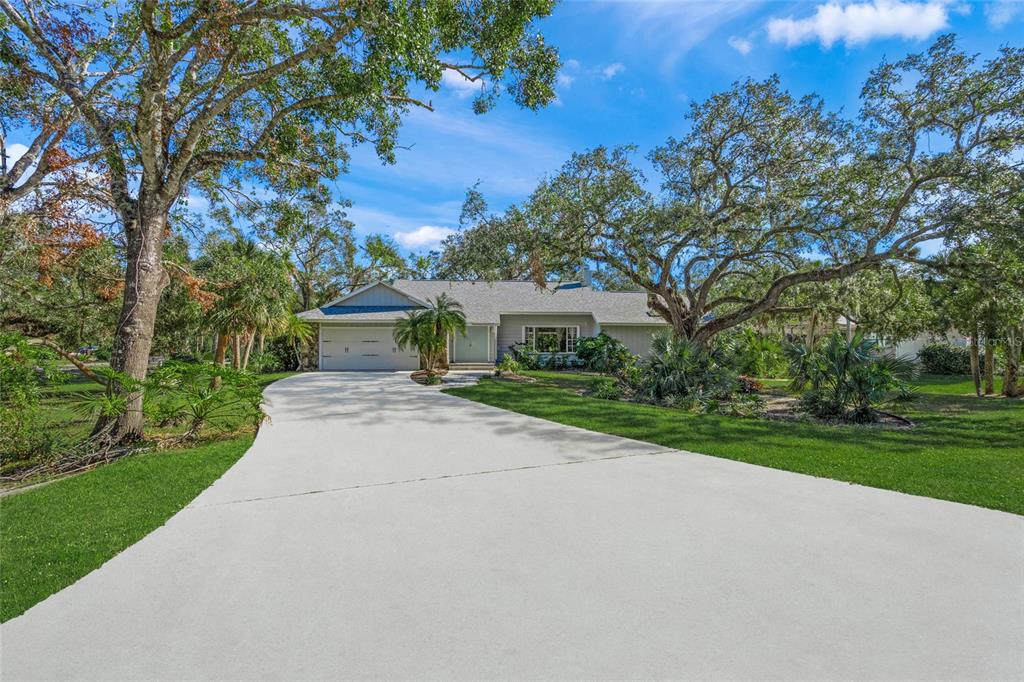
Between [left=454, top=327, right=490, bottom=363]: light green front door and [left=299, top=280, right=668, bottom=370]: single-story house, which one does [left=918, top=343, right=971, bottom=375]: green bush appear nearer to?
[left=299, top=280, right=668, bottom=370]: single-story house

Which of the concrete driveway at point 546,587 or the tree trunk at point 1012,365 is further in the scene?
the tree trunk at point 1012,365

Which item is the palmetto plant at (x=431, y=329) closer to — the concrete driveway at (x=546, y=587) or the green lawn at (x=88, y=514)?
the green lawn at (x=88, y=514)

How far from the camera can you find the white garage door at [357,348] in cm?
2097

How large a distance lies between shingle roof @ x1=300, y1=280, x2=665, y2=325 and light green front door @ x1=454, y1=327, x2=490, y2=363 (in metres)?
0.90

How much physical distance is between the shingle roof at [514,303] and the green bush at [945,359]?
43.4 ft

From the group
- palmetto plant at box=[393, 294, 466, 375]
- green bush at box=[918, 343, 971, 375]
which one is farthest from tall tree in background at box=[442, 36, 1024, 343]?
green bush at box=[918, 343, 971, 375]

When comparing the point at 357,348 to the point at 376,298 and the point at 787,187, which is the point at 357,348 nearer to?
the point at 376,298

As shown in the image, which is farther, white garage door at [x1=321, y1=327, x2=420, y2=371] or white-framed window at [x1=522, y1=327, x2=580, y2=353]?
white-framed window at [x1=522, y1=327, x2=580, y2=353]

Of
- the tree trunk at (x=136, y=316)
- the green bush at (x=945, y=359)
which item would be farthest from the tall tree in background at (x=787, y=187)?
the green bush at (x=945, y=359)

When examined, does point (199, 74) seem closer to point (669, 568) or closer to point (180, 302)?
point (180, 302)

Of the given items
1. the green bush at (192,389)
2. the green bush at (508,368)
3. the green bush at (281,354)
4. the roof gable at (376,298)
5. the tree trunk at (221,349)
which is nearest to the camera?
the green bush at (192,389)

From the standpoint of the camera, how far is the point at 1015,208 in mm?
10367

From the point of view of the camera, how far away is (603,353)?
2038 centimetres

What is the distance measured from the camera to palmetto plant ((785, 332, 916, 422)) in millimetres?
9352
